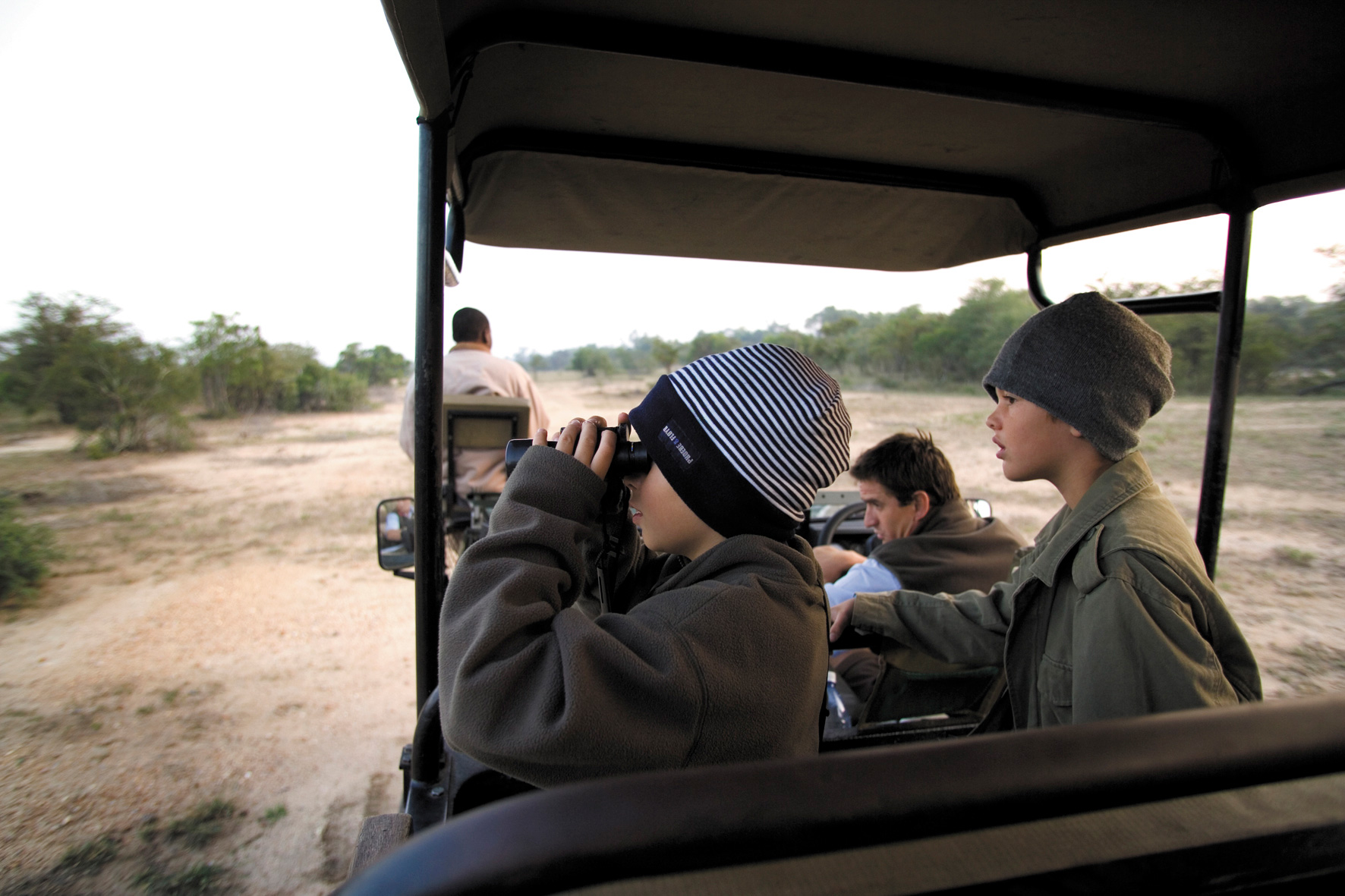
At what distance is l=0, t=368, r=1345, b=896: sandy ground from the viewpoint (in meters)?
3.06

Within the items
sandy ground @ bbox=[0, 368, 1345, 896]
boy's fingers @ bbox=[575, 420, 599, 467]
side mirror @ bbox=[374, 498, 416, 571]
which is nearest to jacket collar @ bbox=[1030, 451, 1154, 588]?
boy's fingers @ bbox=[575, 420, 599, 467]

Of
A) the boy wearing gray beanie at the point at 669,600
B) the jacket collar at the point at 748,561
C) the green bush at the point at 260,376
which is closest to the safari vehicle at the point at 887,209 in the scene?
the boy wearing gray beanie at the point at 669,600

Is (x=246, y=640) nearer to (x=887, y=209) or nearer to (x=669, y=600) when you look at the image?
(x=887, y=209)

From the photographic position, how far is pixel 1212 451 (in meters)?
2.16

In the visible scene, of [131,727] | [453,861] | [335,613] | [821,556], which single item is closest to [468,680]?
[453,861]

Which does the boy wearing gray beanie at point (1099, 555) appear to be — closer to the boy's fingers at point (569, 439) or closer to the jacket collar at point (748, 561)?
the jacket collar at point (748, 561)

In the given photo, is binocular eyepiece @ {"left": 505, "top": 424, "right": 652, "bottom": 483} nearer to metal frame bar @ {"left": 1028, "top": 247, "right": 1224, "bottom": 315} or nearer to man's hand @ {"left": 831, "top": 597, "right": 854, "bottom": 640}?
man's hand @ {"left": 831, "top": 597, "right": 854, "bottom": 640}

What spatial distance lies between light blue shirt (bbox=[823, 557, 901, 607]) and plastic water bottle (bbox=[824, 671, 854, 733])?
0.88 feet

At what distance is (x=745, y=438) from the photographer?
1.05 meters

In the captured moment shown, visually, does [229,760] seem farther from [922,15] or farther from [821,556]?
[922,15]

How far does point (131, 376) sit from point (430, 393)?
14.6 m

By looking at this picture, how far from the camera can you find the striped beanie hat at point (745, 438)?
3.43 ft

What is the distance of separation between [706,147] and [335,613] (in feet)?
18.0

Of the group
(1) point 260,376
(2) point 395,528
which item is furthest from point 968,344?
(1) point 260,376
